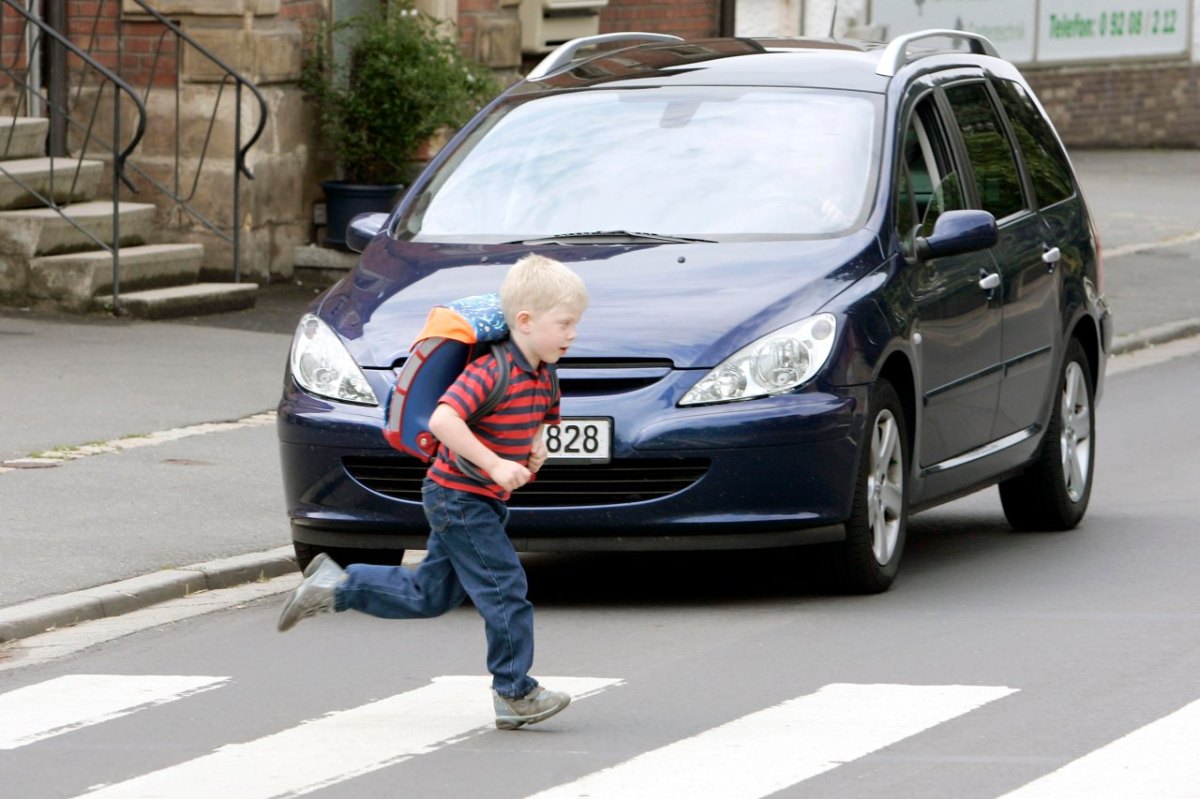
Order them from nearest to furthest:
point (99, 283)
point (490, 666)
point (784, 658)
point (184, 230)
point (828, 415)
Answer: point (490, 666)
point (784, 658)
point (828, 415)
point (99, 283)
point (184, 230)

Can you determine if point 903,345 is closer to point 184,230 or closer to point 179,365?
point 179,365

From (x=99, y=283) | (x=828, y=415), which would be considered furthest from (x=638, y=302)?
(x=99, y=283)

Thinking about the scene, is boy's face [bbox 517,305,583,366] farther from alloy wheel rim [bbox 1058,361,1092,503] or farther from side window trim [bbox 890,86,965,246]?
alloy wheel rim [bbox 1058,361,1092,503]

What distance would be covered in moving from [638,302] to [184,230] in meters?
10.1

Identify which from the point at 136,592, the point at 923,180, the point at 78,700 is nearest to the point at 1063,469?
the point at 923,180

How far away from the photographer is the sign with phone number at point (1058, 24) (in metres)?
32.8

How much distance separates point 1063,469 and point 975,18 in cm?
2480

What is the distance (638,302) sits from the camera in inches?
309

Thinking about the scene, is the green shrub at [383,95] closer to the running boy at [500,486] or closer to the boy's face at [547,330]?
the running boy at [500,486]

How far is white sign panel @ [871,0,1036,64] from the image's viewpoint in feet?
106

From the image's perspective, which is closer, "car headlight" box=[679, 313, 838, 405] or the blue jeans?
the blue jeans

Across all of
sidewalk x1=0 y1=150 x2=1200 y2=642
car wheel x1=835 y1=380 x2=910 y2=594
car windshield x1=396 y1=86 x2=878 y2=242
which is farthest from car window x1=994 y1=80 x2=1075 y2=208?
sidewalk x1=0 y1=150 x2=1200 y2=642

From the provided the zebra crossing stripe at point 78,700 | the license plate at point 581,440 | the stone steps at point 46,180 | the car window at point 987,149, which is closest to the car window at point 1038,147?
the car window at point 987,149

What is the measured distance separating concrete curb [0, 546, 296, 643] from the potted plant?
9062 mm
